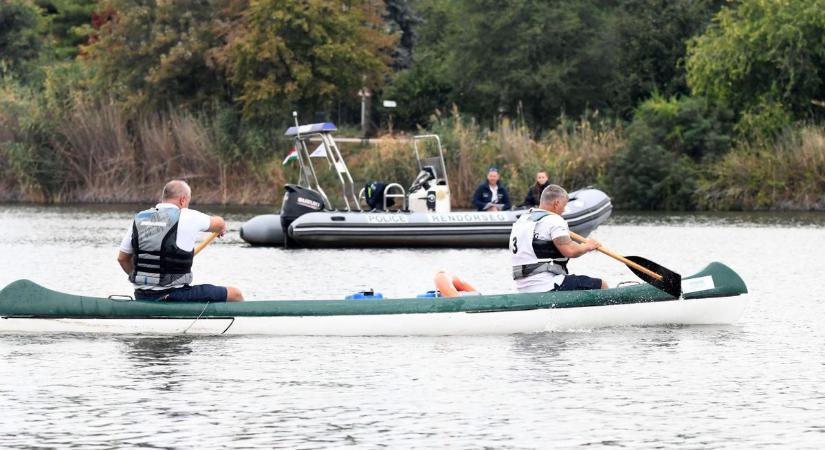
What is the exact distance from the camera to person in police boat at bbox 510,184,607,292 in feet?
51.4

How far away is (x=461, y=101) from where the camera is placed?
2282 inches

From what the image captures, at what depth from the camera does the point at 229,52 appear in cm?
5338

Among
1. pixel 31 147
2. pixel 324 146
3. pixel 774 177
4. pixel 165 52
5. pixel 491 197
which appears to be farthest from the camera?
pixel 165 52

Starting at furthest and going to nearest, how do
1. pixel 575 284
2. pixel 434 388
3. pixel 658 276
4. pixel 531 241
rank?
1. pixel 658 276
2. pixel 575 284
3. pixel 531 241
4. pixel 434 388

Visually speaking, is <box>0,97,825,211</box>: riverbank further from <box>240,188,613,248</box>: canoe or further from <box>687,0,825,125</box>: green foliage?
<box>240,188,613,248</box>: canoe

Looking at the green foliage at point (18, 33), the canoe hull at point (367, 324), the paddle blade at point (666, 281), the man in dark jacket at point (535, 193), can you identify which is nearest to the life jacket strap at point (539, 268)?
the canoe hull at point (367, 324)

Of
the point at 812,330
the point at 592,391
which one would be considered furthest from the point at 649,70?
the point at 592,391

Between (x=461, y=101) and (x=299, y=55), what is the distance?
6.41m

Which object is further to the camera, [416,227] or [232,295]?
[416,227]

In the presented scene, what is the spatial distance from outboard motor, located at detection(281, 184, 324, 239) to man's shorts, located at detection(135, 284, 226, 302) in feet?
46.9

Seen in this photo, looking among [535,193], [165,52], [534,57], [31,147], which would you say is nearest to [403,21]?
[534,57]

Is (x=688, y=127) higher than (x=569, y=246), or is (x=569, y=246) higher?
(x=688, y=127)

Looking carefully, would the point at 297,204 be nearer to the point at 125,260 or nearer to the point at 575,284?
the point at 575,284

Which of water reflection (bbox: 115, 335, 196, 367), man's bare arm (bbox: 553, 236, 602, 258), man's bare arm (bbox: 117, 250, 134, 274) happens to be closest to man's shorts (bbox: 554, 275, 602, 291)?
man's bare arm (bbox: 553, 236, 602, 258)
